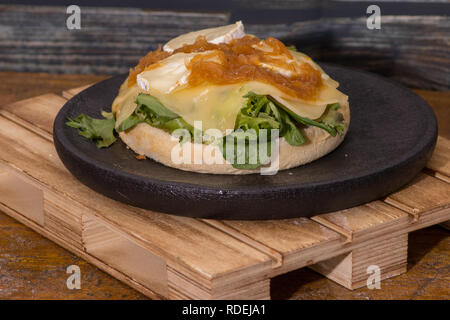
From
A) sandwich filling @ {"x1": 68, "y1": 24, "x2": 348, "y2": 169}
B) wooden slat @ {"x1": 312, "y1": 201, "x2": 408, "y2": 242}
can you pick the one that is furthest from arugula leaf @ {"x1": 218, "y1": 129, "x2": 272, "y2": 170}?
wooden slat @ {"x1": 312, "y1": 201, "x2": 408, "y2": 242}

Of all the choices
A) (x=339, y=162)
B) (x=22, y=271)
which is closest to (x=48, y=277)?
(x=22, y=271)

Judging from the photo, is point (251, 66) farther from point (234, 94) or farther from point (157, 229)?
point (157, 229)

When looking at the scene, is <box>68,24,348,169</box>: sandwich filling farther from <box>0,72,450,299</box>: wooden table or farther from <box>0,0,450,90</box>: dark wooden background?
<box>0,0,450,90</box>: dark wooden background

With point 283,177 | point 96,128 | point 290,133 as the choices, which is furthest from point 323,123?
point 96,128

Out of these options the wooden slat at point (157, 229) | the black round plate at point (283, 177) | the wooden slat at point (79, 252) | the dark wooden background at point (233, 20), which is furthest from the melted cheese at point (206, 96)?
the dark wooden background at point (233, 20)

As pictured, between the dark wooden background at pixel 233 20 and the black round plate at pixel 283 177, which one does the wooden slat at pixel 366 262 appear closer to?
the black round plate at pixel 283 177

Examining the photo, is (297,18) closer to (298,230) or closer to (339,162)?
(339,162)
